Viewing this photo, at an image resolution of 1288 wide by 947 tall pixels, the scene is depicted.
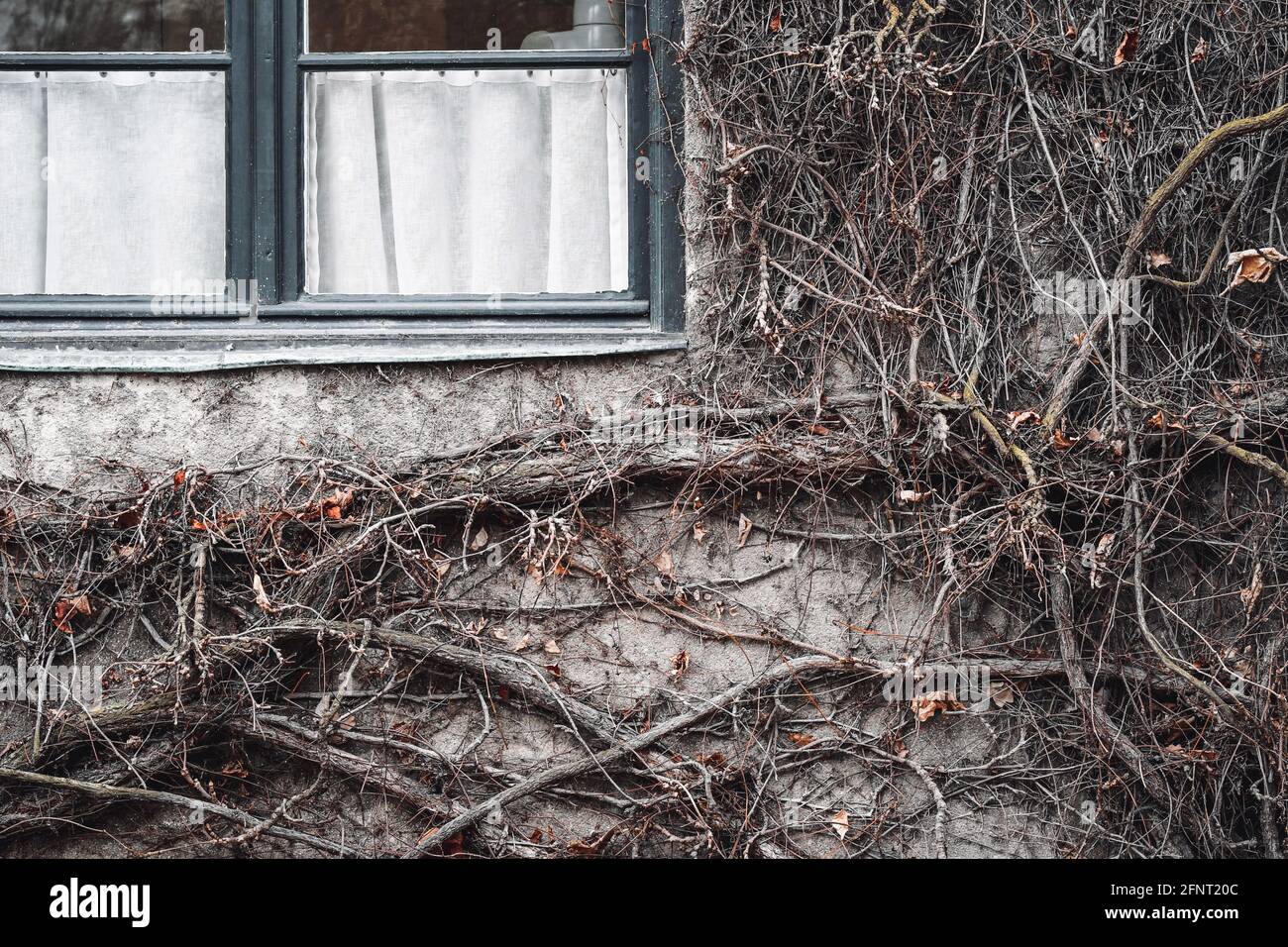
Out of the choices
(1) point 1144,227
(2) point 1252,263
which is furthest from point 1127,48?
(2) point 1252,263

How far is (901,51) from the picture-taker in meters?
3.19

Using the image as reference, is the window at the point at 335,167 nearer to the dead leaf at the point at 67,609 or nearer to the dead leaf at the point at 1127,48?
the dead leaf at the point at 67,609

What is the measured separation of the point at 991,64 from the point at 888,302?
859 millimetres

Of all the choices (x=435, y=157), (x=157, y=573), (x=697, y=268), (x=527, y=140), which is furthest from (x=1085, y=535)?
(x=157, y=573)

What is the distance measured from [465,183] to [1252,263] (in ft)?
8.20

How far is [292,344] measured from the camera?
131 inches

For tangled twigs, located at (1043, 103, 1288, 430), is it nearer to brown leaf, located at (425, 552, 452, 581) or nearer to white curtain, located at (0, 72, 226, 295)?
brown leaf, located at (425, 552, 452, 581)

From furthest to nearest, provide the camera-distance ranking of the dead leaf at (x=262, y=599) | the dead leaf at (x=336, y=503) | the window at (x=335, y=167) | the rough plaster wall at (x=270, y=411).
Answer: the window at (x=335, y=167), the rough plaster wall at (x=270, y=411), the dead leaf at (x=336, y=503), the dead leaf at (x=262, y=599)

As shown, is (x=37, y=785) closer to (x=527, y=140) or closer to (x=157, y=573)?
(x=157, y=573)

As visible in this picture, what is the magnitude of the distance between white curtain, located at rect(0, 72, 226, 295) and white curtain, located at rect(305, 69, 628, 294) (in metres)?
0.38

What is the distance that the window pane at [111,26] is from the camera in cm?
350

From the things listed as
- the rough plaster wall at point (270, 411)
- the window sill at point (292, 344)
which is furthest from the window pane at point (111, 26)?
the rough plaster wall at point (270, 411)

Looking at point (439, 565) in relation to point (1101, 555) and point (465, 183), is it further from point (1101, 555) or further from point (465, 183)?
point (1101, 555)

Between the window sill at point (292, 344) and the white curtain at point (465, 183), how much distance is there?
19 centimetres
